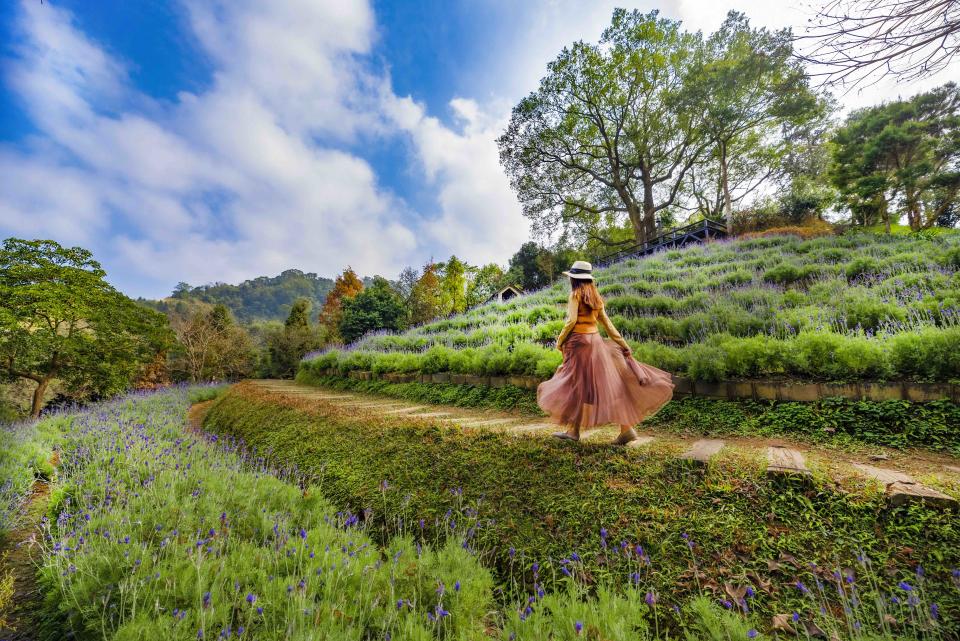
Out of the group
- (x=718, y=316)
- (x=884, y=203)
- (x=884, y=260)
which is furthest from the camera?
(x=884, y=203)

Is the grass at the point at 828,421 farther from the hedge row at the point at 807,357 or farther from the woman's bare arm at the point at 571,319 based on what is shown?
the woman's bare arm at the point at 571,319

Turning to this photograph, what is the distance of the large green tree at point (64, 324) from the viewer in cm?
991

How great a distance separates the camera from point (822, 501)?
2.20 metres

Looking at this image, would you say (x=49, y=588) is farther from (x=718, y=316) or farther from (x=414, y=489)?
(x=718, y=316)

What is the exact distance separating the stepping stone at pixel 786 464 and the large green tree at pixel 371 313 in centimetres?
1976

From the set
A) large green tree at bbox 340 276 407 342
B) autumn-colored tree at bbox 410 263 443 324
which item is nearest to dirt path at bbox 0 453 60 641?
large green tree at bbox 340 276 407 342

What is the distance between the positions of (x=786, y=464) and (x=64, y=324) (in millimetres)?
18615

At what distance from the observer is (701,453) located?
2842mm

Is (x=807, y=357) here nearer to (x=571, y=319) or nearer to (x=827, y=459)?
(x=827, y=459)

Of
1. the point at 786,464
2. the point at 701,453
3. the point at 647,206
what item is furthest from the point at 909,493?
the point at 647,206

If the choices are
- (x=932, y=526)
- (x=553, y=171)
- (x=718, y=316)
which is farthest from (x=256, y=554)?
(x=553, y=171)

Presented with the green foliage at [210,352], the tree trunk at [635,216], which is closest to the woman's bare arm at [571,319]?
the tree trunk at [635,216]

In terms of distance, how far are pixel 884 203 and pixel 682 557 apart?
1089 inches

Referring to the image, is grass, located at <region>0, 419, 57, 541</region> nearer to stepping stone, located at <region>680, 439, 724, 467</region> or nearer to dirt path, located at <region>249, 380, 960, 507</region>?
dirt path, located at <region>249, 380, 960, 507</region>
